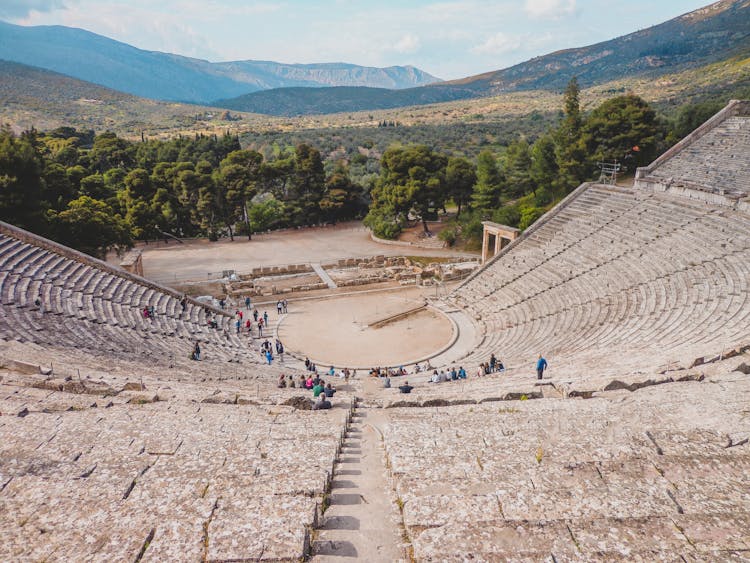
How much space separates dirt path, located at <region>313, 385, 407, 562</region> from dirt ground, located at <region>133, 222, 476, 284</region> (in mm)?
25348

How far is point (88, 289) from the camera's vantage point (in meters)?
20.2

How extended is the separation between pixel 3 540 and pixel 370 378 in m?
12.9

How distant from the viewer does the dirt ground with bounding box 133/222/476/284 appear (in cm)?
3398

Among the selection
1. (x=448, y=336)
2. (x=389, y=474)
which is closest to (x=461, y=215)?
(x=448, y=336)

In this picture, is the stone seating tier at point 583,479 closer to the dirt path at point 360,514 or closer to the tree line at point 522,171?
the dirt path at point 360,514

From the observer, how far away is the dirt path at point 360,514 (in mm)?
5938

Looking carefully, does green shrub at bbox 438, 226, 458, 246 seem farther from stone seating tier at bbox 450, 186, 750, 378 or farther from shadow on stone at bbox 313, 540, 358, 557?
shadow on stone at bbox 313, 540, 358, 557

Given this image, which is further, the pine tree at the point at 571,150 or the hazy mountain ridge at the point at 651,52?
the hazy mountain ridge at the point at 651,52

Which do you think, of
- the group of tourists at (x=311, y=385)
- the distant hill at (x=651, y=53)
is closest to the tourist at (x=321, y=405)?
the group of tourists at (x=311, y=385)

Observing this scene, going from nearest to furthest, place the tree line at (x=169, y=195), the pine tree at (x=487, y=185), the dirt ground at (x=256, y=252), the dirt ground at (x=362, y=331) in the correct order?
the dirt ground at (x=362, y=331) → the tree line at (x=169, y=195) → the dirt ground at (x=256, y=252) → the pine tree at (x=487, y=185)

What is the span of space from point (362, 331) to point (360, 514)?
17.0m

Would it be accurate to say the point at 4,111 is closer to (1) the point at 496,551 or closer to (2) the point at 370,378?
(2) the point at 370,378

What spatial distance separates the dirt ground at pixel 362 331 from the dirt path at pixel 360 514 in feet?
38.5

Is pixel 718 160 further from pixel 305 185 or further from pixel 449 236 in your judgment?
pixel 305 185
